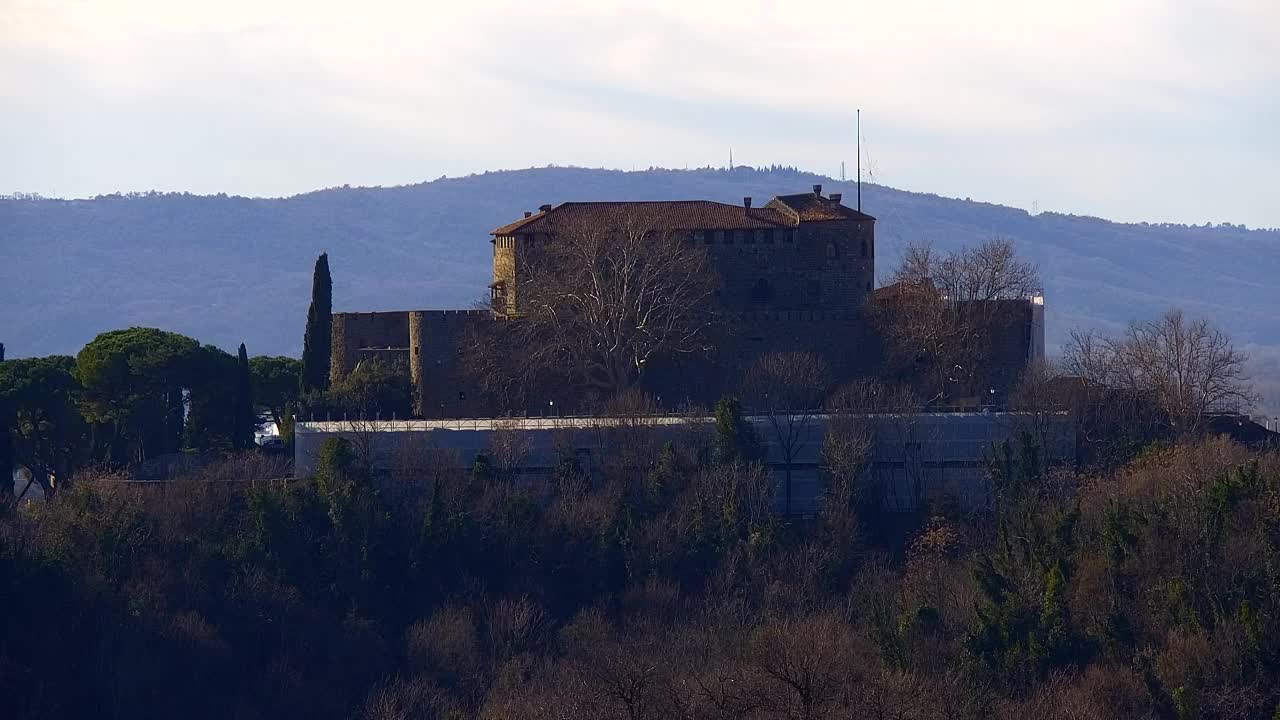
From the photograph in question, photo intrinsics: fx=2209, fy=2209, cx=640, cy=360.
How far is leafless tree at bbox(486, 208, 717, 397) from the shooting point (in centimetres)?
5234

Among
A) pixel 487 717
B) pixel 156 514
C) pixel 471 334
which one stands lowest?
pixel 487 717

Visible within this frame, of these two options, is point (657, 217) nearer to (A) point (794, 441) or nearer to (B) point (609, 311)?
(B) point (609, 311)

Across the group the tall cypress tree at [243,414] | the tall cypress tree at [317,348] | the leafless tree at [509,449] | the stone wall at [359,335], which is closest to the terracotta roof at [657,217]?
the stone wall at [359,335]

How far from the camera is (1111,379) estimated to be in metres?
53.8

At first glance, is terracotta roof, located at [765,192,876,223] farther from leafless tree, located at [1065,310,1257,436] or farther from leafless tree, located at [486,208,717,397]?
leafless tree, located at [1065,310,1257,436]

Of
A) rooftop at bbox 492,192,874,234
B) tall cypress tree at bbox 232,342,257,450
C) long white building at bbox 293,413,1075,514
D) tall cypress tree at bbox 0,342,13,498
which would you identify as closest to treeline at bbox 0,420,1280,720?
long white building at bbox 293,413,1075,514

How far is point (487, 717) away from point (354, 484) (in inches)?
436

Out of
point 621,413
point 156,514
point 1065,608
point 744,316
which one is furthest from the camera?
point 744,316

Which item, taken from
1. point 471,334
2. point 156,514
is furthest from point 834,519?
point 156,514

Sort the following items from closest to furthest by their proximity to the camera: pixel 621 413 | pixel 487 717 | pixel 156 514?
pixel 487 717 → pixel 156 514 → pixel 621 413

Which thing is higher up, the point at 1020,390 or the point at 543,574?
the point at 1020,390

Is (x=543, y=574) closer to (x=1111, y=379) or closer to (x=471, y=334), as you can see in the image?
(x=471, y=334)

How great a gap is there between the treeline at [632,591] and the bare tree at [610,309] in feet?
11.7

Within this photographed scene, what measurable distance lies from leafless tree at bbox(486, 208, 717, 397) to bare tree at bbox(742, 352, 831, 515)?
1.52 metres
